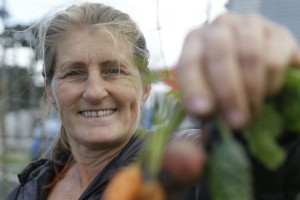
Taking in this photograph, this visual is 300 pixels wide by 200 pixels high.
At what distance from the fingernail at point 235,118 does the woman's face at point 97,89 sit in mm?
961

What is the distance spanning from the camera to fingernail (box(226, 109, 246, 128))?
57 cm

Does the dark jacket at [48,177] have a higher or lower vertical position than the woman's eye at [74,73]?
lower

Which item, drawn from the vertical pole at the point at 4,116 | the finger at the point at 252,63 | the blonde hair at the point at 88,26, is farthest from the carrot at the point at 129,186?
the vertical pole at the point at 4,116

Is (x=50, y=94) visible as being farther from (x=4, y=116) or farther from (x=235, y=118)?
(x=4, y=116)

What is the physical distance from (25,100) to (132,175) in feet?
13.0

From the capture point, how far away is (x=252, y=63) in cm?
57

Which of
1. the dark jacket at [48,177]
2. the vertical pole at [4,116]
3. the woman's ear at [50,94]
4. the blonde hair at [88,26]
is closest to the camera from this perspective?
the dark jacket at [48,177]

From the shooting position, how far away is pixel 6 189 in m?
3.71

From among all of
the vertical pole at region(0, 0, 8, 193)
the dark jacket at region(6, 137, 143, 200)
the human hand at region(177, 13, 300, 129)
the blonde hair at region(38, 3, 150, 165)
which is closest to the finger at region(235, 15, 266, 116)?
the human hand at region(177, 13, 300, 129)

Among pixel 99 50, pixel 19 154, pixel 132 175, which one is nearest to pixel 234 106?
pixel 132 175

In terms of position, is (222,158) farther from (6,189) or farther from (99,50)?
(6,189)

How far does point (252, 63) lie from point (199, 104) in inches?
3.0

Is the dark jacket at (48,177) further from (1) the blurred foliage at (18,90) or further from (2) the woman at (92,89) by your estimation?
(1) the blurred foliage at (18,90)

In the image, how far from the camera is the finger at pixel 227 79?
1.85 feet
